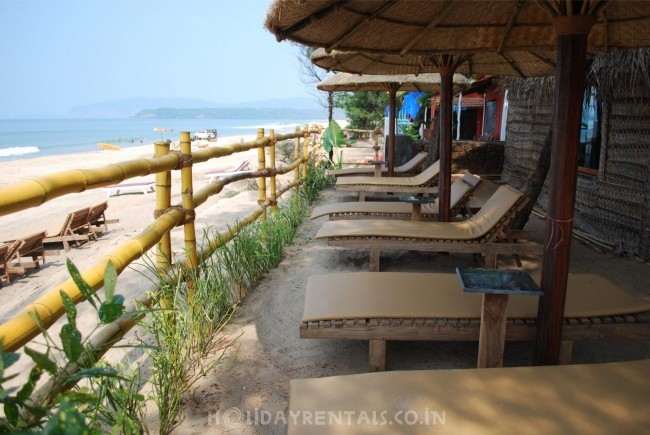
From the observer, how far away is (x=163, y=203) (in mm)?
2801

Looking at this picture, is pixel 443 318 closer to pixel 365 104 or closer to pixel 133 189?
pixel 133 189

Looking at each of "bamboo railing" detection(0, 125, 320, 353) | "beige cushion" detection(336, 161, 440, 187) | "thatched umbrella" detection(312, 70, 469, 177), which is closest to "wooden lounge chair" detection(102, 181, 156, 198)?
"thatched umbrella" detection(312, 70, 469, 177)

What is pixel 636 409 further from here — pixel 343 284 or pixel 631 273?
pixel 631 273

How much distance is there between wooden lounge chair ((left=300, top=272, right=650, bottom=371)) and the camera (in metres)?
2.51

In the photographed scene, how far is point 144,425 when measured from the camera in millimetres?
1997

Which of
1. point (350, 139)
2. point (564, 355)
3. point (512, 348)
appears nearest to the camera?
point (564, 355)

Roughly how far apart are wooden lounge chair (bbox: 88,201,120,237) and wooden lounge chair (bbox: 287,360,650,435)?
8.96 metres

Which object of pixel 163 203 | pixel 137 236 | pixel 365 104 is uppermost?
pixel 365 104

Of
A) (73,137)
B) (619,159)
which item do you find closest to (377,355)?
(619,159)

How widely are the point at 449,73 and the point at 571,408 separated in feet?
11.6

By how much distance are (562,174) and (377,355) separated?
4.19 ft

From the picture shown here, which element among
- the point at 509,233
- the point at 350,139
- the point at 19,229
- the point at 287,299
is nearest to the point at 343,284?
the point at 287,299

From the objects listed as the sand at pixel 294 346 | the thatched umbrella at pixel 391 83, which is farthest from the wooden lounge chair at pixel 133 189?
the sand at pixel 294 346

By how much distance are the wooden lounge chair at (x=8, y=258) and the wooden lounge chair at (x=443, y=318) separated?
21.0ft
